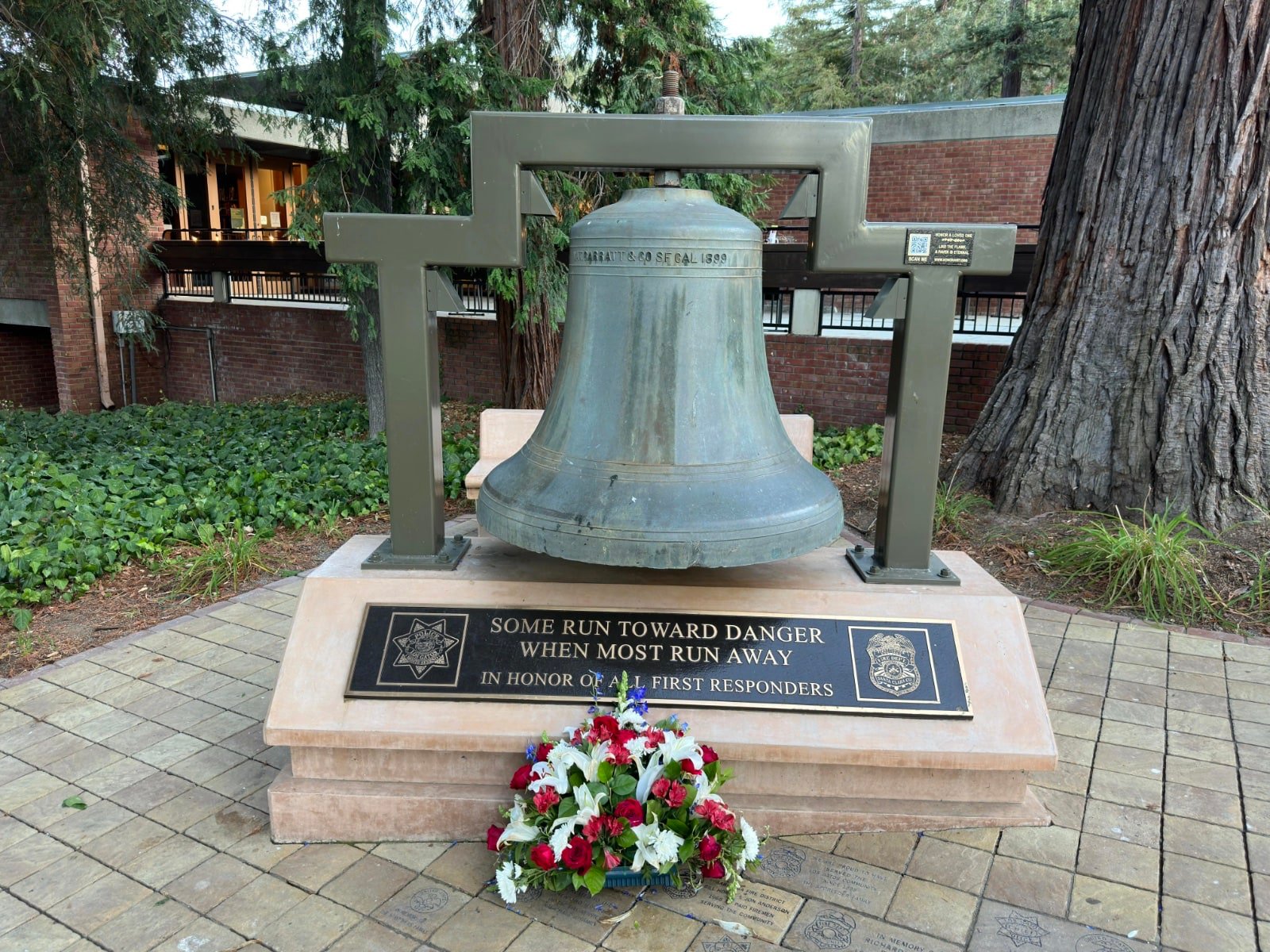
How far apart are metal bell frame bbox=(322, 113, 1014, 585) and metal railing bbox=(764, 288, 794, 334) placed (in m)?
6.39

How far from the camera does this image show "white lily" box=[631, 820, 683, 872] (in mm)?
2318

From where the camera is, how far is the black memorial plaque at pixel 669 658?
264cm

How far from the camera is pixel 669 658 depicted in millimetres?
2705

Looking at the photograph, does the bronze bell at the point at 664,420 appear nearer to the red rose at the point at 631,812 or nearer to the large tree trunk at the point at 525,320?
the red rose at the point at 631,812

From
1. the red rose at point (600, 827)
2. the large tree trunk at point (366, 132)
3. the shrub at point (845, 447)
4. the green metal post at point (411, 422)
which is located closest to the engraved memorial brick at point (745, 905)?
the red rose at point (600, 827)

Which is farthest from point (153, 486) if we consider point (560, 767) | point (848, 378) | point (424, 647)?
point (848, 378)

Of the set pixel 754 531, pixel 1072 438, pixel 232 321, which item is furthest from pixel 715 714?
pixel 232 321

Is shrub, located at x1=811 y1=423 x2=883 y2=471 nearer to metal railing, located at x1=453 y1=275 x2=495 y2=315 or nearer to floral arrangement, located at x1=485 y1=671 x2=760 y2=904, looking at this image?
metal railing, located at x1=453 y1=275 x2=495 y2=315

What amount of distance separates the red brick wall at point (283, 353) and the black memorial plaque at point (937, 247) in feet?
27.8

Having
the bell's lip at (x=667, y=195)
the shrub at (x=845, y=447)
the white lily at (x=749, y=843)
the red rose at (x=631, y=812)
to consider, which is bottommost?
the white lily at (x=749, y=843)

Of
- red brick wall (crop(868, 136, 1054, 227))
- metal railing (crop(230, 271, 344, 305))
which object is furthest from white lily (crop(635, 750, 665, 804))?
red brick wall (crop(868, 136, 1054, 227))

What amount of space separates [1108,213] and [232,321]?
12092mm

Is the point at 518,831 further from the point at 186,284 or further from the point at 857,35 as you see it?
the point at 857,35

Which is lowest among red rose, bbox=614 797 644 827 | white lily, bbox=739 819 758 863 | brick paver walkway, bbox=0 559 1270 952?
brick paver walkway, bbox=0 559 1270 952
